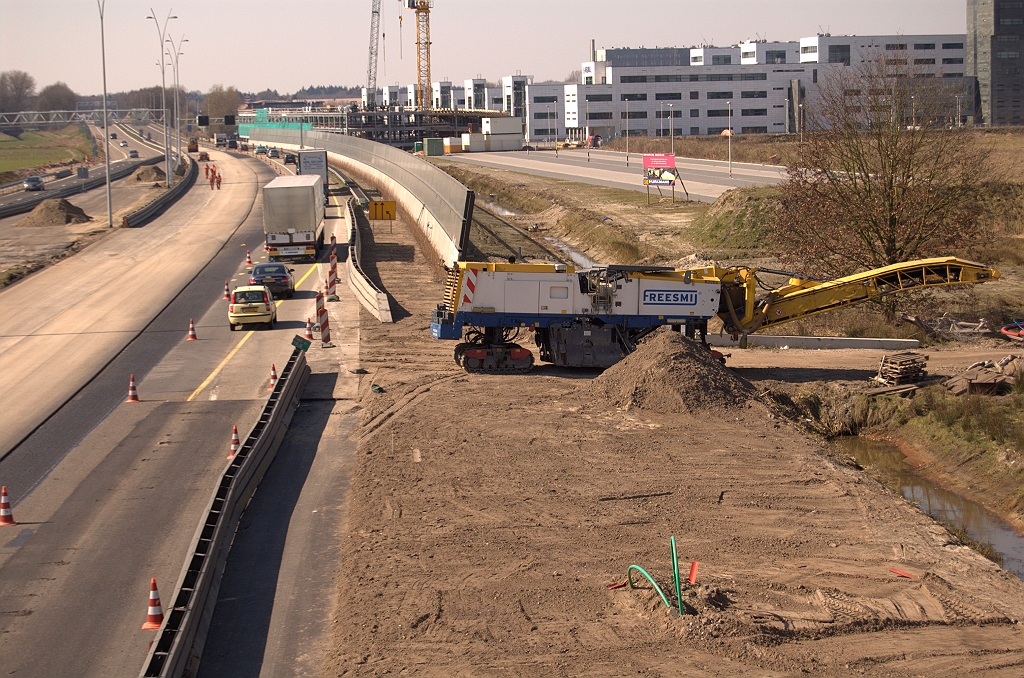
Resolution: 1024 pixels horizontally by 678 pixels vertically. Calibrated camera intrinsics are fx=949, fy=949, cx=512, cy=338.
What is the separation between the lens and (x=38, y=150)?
524ft

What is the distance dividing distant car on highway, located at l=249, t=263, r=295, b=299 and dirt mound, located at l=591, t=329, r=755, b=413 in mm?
17020

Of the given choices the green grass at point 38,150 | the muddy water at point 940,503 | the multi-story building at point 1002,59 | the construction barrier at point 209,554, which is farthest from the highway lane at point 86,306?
the multi-story building at point 1002,59

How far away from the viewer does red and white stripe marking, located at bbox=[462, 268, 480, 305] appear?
23.0m

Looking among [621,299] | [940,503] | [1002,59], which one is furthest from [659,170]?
[1002,59]

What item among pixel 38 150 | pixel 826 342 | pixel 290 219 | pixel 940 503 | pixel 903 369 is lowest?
pixel 940 503

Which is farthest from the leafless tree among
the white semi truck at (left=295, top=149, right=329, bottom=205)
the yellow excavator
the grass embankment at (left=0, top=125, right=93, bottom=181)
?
the grass embankment at (left=0, top=125, right=93, bottom=181)

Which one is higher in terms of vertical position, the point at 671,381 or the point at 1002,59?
the point at 1002,59

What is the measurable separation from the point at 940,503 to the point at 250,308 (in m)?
20.2

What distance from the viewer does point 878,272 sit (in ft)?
75.2

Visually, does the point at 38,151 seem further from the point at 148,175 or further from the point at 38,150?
the point at 148,175

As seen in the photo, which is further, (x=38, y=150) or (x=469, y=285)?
(x=38, y=150)

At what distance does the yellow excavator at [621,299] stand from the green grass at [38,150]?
367ft

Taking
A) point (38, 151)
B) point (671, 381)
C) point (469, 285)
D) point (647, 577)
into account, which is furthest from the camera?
point (38, 151)

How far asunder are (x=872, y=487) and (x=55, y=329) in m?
25.0
